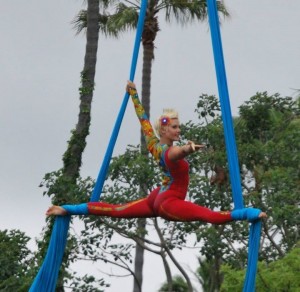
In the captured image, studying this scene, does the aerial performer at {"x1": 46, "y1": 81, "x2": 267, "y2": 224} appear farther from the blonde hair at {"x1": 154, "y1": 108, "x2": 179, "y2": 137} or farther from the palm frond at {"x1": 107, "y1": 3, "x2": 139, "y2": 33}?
the palm frond at {"x1": 107, "y1": 3, "x2": 139, "y2": 33}

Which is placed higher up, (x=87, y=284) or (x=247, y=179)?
(x=247, y=179)

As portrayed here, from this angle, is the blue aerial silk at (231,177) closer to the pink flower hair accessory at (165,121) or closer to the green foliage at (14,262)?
the pink flower hair accessory at (165,121)

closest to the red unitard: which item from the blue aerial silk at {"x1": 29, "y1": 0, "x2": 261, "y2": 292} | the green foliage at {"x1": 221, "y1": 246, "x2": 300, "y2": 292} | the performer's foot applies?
the blue aerial silk at {"x1": 29, "y1": 0, "x2": 261, "y2": 292}

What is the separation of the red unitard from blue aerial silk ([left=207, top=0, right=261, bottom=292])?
26cm

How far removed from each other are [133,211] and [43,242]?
8728 millimetres

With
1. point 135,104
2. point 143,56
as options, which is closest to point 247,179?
point 143,56

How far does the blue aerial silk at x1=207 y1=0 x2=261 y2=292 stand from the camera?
1142 centimetres

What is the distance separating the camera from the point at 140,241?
22188 millimetres

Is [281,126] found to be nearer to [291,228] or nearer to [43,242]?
[291,228]

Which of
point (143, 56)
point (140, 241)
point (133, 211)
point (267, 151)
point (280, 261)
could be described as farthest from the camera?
point (143, 56)

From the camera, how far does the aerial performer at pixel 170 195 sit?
1162 centimetres

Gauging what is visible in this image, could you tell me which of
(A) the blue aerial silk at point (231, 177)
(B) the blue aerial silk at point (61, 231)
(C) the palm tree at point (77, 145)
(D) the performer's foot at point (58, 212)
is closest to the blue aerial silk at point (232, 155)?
(A) the blue aerial silk at point (231, 177)

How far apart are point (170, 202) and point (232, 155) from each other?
0.84 metres

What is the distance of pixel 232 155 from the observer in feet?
37.6
